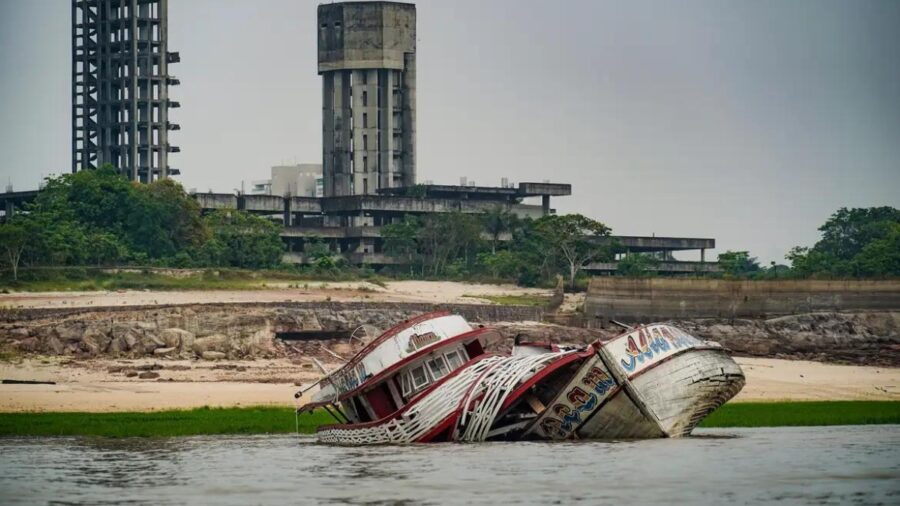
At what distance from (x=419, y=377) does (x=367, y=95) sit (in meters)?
128

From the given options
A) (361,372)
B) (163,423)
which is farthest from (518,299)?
(361,372)

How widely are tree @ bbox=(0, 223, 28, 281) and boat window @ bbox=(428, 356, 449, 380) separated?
64.8 m

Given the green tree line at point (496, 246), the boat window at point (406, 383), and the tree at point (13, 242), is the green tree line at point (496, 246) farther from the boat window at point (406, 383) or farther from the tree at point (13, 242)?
the boat window at point (406, 383)

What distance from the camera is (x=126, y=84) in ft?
562

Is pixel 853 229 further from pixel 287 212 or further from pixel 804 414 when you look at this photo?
pixel 804 414

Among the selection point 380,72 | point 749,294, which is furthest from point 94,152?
point 749,294

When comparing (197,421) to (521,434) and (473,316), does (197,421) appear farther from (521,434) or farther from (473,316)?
(473,316)

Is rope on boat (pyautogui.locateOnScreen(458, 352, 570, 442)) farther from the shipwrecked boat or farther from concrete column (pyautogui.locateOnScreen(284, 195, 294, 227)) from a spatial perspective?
concrete column (pyautogui.locateOnScreen(284, 195, 294, 227))

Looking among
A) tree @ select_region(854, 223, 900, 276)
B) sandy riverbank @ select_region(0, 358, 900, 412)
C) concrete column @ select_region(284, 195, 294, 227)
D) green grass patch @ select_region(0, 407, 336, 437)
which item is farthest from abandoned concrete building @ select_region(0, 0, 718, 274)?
green grass patch @ select_region(0, 407, 336, 437)

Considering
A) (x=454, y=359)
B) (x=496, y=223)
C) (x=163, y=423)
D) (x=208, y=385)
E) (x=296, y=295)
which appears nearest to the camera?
(x=454, y=359)

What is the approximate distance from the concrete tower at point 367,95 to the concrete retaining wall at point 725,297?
238 feet

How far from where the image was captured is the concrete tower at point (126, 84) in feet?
560

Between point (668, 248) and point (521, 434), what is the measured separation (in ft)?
390

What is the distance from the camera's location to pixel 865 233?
160 meters
